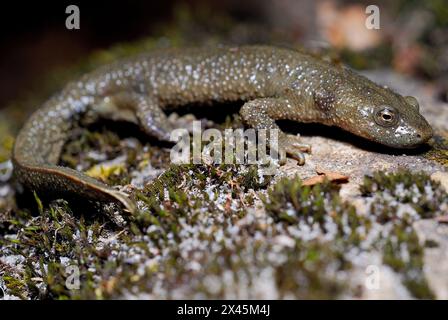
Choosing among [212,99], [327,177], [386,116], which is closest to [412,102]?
[386,116]

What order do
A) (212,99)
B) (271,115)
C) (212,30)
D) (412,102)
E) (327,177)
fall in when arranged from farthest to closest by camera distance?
1. (212,30)
2. (212,99)
3. (271,115)
4. (412,102)
5. (327,177)

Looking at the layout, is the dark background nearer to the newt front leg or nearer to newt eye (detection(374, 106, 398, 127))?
the newt front leg

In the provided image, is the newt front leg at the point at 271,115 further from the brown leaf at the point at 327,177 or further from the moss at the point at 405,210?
the moss at the point at 405,210

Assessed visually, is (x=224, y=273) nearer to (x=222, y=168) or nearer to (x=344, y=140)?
(x=222, y=168)

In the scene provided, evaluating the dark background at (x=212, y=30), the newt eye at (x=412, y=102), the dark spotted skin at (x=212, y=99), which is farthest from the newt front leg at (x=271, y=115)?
the dark background at (x=212, y=30)

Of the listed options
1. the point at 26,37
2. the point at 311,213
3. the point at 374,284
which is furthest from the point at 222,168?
the point at 26,37

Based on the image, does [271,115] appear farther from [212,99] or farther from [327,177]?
[327,177]

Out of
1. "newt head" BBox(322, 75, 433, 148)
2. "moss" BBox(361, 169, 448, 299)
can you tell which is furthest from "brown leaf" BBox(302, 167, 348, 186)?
"newt head" BBox(322, 75, 433, 148)
